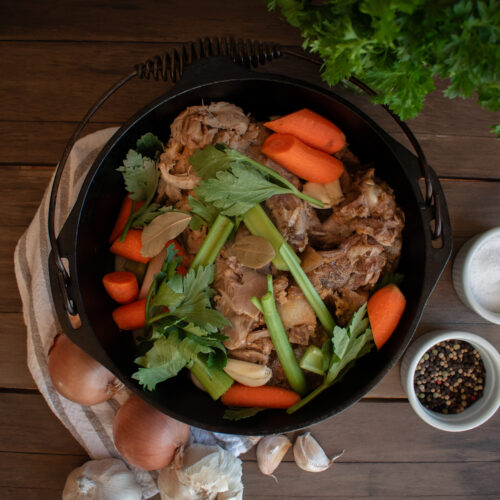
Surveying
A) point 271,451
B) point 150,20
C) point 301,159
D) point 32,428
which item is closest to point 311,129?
point 301,159

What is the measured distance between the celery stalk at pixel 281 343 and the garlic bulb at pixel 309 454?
299mm

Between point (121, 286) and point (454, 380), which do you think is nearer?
point (121, 286)

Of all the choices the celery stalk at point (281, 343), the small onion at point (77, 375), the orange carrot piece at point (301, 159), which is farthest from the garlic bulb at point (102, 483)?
the orange carrot piece at point (301, 159)

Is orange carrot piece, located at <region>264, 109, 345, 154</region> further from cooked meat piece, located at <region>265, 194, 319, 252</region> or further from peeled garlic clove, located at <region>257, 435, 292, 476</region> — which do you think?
peeled garlic clove, located at <region>257, 435, 292, 476</region>

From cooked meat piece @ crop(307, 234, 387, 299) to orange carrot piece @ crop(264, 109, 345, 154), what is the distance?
316mm

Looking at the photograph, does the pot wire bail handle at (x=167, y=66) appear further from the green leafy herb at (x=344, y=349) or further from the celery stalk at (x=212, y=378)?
the green leafy herb at (x=344, y=349)

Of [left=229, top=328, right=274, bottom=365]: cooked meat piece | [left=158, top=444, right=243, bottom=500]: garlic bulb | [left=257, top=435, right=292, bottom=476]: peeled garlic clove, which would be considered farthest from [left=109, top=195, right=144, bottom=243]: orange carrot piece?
[left=257, top=435, right=292, bottom=476]: peeled garlic clove

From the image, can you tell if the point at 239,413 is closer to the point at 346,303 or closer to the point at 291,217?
the point at 346,303

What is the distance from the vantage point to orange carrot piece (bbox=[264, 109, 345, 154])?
1379 mm

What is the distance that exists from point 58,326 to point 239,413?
0.74 metres

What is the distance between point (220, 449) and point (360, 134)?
1190 millimetres

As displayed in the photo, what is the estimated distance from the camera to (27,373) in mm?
1686

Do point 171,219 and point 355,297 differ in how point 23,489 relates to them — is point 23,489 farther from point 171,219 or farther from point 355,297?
point 355,297

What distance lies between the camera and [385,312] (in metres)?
1.34
